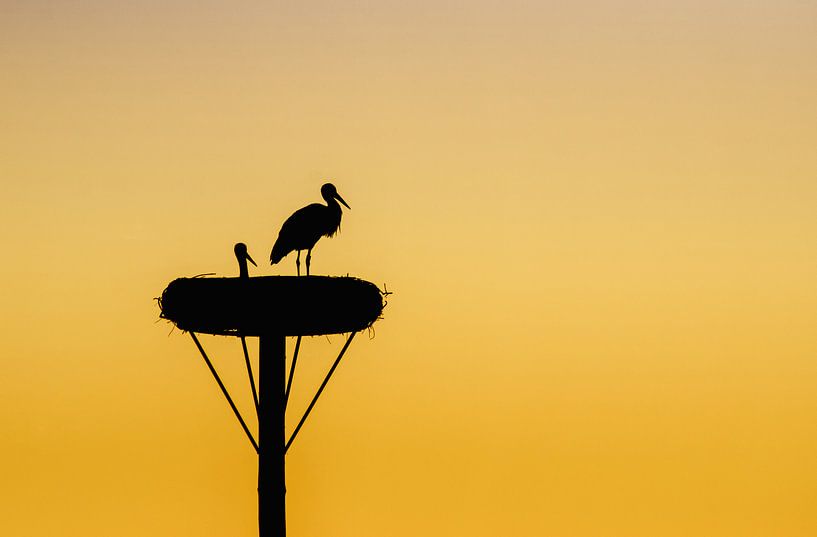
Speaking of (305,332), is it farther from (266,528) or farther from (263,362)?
(266,528)

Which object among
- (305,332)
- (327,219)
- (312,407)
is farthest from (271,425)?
(327,219)

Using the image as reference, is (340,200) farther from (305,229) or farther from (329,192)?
(305,229)

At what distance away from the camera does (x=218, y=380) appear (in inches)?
776

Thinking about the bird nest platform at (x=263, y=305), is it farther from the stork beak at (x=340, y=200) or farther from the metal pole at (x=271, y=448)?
the stork beak at (x=340, y=200)

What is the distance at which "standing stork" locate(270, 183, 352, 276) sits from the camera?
21375 mm

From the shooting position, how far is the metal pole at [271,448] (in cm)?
1991

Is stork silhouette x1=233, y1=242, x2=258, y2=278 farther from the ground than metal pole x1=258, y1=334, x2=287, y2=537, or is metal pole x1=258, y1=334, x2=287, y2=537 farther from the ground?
stork silhouette x1=233, y1=242, x2=258, y2=278

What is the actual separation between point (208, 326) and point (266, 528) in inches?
146

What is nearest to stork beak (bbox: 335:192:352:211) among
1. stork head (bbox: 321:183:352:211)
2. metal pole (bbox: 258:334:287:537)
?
stork head (bbox: 321:183:352:211)

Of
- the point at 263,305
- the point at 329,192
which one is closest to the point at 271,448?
the point at 263,305

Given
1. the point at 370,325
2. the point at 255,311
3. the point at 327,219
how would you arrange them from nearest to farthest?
the point at 255,311, the point at 370,325, the point at 327,219

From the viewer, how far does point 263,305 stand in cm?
1806

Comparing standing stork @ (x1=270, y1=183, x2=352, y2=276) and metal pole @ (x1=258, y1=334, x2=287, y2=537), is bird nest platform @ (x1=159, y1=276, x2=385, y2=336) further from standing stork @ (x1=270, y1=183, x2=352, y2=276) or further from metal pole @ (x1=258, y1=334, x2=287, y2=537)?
standing stork @ (x1=270, y1=183, x2=352, y2=276)

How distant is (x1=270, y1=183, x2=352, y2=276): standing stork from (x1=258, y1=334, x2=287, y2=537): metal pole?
216cm
